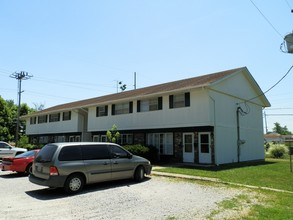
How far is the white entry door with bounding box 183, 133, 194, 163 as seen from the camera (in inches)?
723

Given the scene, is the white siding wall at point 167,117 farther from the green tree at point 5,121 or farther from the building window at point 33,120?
the green tree at point 5,121

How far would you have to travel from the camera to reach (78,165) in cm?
902

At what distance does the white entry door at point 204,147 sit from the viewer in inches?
691

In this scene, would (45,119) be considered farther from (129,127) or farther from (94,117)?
(129,127)

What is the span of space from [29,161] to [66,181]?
529cm

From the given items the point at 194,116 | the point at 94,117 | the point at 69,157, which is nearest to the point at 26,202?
the point at 69,157

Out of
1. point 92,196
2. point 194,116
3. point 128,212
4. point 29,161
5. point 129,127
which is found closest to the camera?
point 128,212

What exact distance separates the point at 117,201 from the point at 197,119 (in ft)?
36.9

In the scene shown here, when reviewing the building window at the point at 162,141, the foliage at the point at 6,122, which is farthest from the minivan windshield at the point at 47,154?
the foliage at the point at 6,122

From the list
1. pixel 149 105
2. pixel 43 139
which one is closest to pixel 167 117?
pixel 149 105

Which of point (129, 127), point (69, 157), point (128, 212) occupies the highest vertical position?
point (129, 127)

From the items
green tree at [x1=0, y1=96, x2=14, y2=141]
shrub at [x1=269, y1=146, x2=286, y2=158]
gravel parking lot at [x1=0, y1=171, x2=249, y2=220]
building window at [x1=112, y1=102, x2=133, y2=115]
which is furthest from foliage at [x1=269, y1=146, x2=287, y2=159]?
green tree at [x1=0, y1=96, x2=14, y2=141]

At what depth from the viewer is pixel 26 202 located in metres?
7.59

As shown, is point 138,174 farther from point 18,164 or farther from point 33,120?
point 33,120
